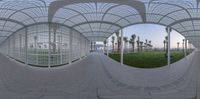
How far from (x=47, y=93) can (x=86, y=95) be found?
2.45 meters

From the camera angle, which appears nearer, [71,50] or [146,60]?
[71,50]

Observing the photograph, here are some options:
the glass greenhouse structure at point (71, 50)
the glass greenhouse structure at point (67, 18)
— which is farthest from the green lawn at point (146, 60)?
the glass greenhouse structure at point (67, 18)

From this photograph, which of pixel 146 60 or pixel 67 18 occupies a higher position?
pixel 67 18

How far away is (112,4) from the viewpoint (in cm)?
2953

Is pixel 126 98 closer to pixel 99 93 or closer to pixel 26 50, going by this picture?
pixel 99 93

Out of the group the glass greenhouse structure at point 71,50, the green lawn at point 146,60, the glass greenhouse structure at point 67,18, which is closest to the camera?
the glass greenhouse structure at point 71,50

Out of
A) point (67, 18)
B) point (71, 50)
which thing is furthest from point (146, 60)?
point (67, 18)

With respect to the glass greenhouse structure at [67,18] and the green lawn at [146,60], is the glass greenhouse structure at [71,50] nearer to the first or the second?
the glass greenhouse structure at [67,18]

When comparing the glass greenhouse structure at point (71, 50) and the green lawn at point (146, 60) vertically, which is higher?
the glass greenhouse structure at point (71, 50)

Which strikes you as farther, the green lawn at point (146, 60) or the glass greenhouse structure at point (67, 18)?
the green lawn at point (146, 60)

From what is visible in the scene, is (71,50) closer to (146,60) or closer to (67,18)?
(67,18)

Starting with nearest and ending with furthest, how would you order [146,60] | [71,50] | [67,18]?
[67,18] → [71,50] → [146,60]

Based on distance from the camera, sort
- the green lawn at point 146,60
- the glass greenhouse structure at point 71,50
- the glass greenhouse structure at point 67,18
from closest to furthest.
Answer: the glass greenhouse structure at point 71,50 < the glass greenhouse structure at point 67,18 < the green lawn at point 146,60

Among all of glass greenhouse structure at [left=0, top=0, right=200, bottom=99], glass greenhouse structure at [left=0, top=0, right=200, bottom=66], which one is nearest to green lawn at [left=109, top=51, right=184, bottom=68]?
glass greenhouse structure at [left=0, top=0, right=200, bottom=99]
